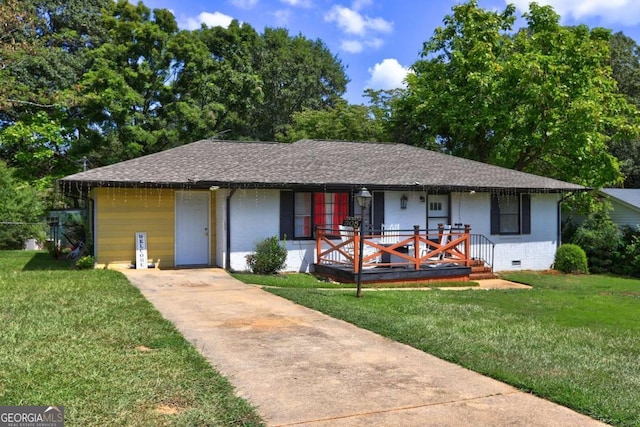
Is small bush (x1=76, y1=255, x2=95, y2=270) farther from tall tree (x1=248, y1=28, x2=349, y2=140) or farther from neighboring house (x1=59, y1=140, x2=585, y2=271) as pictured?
tall tree (x1=248, y1=28, x2=349, y2=140)

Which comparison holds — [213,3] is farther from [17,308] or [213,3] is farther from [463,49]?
[17,308]

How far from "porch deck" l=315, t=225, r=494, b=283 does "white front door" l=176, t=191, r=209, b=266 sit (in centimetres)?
322

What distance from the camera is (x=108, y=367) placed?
16.6ft

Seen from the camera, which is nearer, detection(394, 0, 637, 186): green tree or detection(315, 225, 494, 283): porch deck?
detection(315, 225, 494, 283): porch deck

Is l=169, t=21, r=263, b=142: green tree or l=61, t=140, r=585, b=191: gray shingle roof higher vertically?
l=169, t=21, r=263, b=142: green tree

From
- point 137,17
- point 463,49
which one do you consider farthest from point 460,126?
point 137,17

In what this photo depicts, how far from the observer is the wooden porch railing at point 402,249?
43.5ft

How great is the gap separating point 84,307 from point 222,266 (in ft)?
19.3

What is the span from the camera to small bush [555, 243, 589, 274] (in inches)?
646

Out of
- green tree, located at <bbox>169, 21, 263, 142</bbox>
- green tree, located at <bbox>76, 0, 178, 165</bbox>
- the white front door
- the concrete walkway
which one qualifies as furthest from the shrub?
green tree, located at <bbox>169, 21, 263, 142</bbox>

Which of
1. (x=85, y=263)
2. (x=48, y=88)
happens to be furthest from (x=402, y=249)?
(x=48, y=88)

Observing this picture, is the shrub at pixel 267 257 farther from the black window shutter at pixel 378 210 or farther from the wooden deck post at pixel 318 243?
the black window shutter at pixel 378 210

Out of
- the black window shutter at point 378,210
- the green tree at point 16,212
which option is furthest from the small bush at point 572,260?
the green tree at point 16,212

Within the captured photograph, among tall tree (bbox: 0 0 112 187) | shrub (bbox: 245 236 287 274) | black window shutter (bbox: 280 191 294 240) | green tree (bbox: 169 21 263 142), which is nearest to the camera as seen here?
shrub (bbox: 245 236 287 274)
